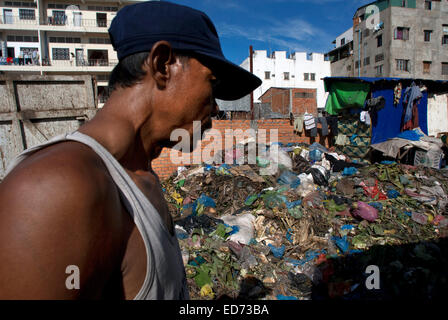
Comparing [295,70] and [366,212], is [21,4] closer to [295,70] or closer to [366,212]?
[295,70]

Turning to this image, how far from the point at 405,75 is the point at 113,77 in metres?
32.4

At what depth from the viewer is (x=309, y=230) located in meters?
4.44

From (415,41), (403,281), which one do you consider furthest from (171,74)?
(415,41)

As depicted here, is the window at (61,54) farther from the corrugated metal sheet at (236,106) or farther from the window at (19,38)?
the corrugated metal sheet at (236,106)

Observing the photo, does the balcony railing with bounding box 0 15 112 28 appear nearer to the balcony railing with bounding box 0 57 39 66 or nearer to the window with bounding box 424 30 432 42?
the balcony railing with bounding box 0 57 39 66

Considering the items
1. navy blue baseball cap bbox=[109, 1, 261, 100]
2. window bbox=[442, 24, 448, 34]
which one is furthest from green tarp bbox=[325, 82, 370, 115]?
window bbox=[442, 24, 448, 34]

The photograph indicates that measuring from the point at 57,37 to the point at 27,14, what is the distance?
354cm

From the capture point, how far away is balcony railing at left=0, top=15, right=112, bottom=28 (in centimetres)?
2362

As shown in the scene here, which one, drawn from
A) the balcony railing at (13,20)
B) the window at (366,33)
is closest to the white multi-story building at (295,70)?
the window at (366,33)

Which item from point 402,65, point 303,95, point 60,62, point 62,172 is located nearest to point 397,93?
point 62,172

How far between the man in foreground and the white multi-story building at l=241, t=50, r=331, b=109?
36.2 meters

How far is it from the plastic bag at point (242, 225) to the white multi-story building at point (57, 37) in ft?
69.8

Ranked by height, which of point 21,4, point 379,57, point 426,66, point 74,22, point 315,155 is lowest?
point 315,155

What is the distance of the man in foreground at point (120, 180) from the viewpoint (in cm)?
45
